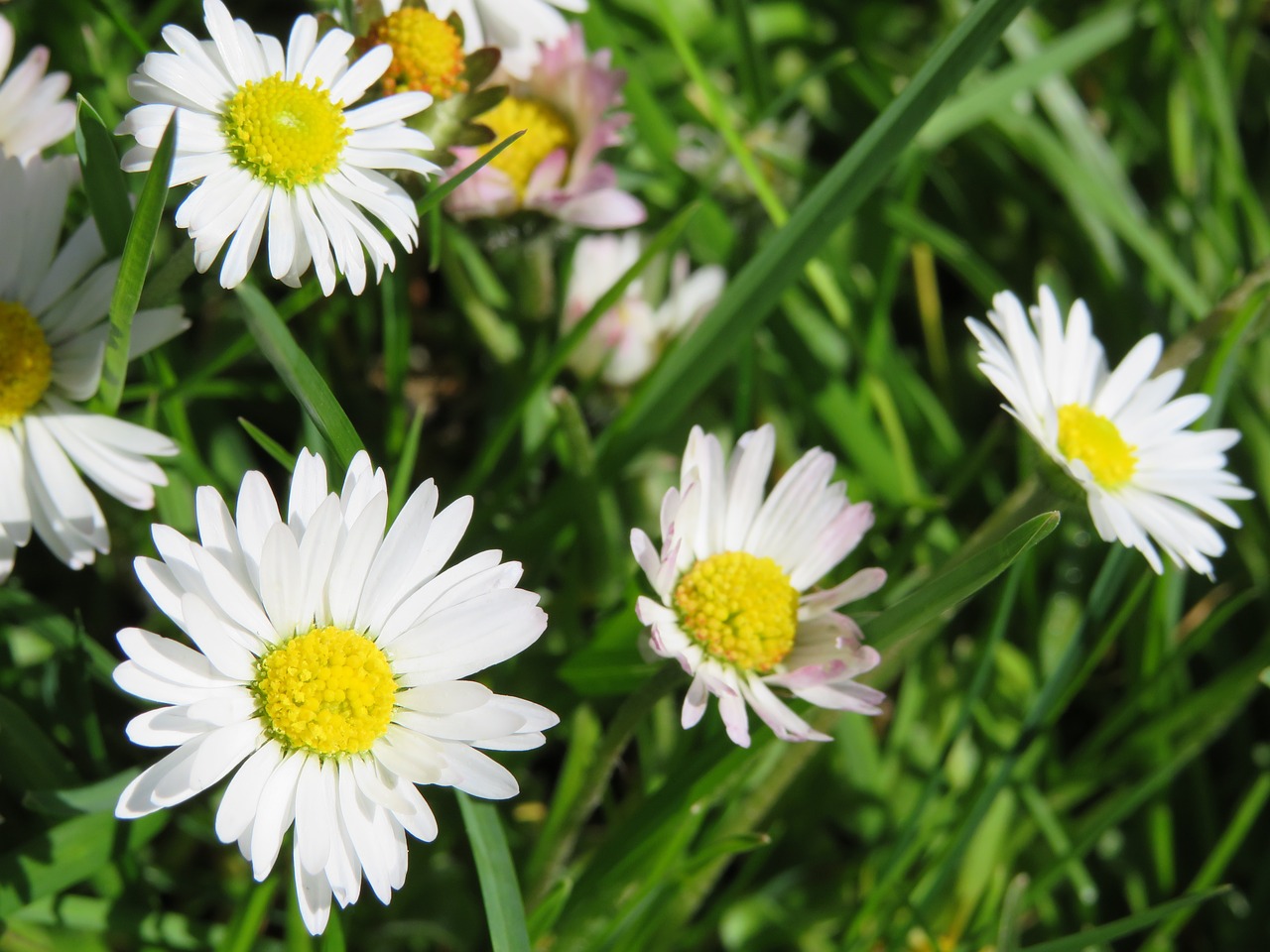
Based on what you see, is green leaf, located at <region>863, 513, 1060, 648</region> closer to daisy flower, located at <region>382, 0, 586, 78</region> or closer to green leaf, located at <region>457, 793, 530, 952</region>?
green leaf, located at <region>457, 793, 530, 952</region>

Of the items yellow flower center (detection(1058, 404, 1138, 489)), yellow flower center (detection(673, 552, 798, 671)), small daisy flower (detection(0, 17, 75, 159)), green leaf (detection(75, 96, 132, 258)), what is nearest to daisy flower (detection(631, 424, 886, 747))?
yellow flower center (detection(673, 552, 798, 671))

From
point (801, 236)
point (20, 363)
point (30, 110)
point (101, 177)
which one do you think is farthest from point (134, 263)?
point (801, 236)

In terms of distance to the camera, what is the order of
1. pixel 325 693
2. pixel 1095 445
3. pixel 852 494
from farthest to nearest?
pixel 852 494 < pixel 1095 445 < pixel 325 693

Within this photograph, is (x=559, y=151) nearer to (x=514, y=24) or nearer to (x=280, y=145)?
(x=514, y=24)

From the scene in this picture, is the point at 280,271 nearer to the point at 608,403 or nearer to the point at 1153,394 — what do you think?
the point at 608,403

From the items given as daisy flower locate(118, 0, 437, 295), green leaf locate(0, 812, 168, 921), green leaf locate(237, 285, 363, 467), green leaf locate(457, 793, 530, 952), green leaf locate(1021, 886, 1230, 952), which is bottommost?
green leaf locate(0, 812, 168, 921)

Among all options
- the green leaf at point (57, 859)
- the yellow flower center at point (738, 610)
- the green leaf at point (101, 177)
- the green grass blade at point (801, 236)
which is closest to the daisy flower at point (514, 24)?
the green grass blade at point (801, 236)
